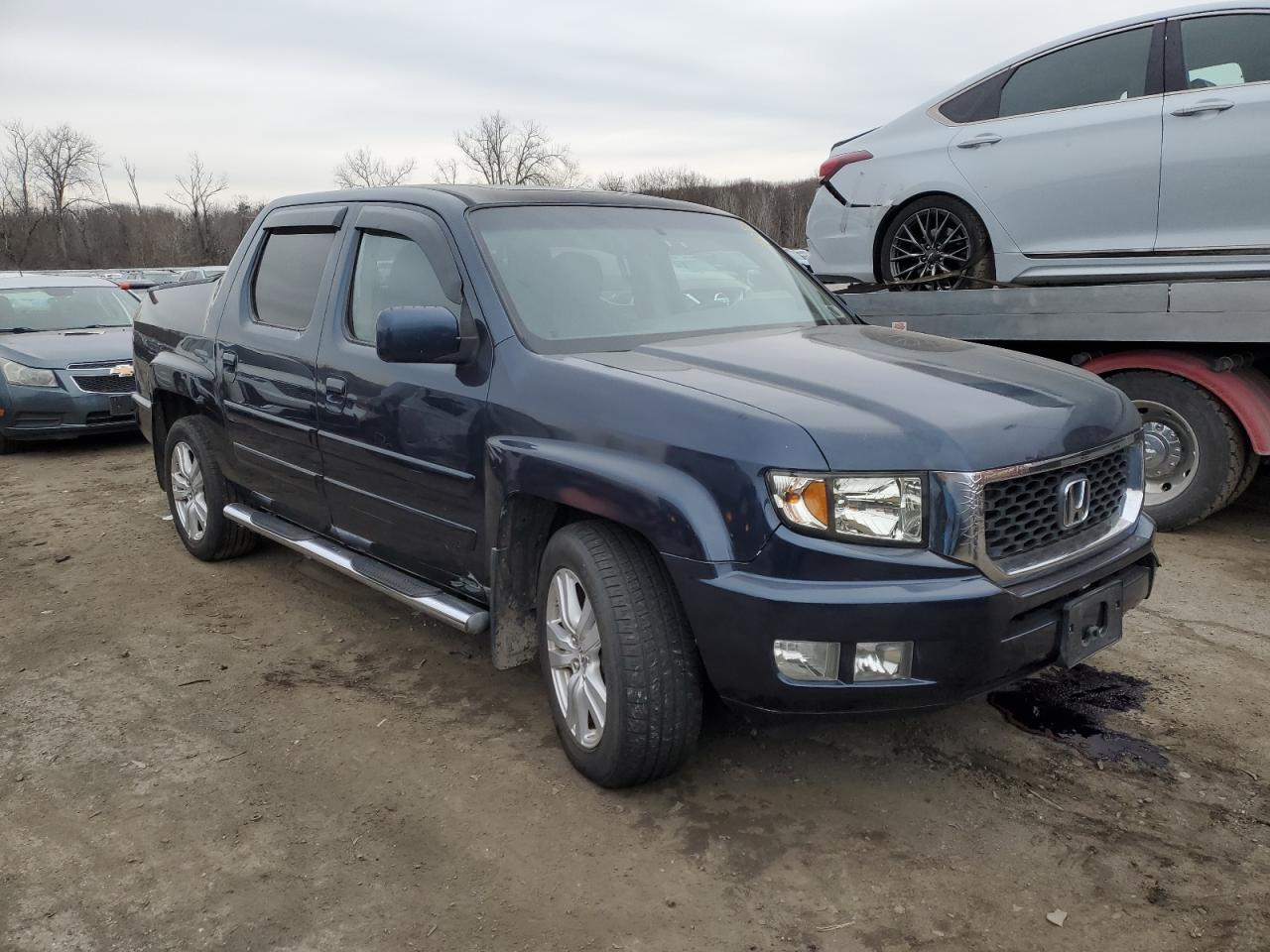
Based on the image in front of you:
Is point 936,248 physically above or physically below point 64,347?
above

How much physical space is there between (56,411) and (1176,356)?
862cm

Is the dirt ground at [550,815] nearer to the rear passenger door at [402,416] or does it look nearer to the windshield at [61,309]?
the rear passenger door at [402,416]

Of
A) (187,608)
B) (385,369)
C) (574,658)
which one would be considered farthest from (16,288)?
(574,658)

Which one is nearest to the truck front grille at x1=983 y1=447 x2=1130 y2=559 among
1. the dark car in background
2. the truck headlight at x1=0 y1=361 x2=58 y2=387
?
the dark car in background

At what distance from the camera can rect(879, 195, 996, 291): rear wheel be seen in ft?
18.9

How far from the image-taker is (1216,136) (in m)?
4.79

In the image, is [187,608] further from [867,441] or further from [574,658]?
[867,441]

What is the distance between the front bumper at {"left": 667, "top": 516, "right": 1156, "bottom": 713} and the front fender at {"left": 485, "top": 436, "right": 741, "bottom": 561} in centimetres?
7

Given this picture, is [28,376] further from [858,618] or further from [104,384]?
[858,618]

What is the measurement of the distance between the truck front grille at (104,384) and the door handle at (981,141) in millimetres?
7125

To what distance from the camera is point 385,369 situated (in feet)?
11.6

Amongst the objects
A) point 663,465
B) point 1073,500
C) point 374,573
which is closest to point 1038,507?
point 1073,500

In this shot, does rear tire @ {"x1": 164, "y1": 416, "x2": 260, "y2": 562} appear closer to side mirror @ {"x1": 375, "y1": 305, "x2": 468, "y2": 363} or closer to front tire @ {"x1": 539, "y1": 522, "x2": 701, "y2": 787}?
side mirror @ {"x1": 375, "y1": 305, "x2": 468, "y2": 363}

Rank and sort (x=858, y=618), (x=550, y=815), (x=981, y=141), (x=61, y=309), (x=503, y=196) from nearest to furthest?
(x=858, y=618) → (x=550, y=815) → (x=503, y=196) → (x=981, y=141) → (x=61, y=309)
